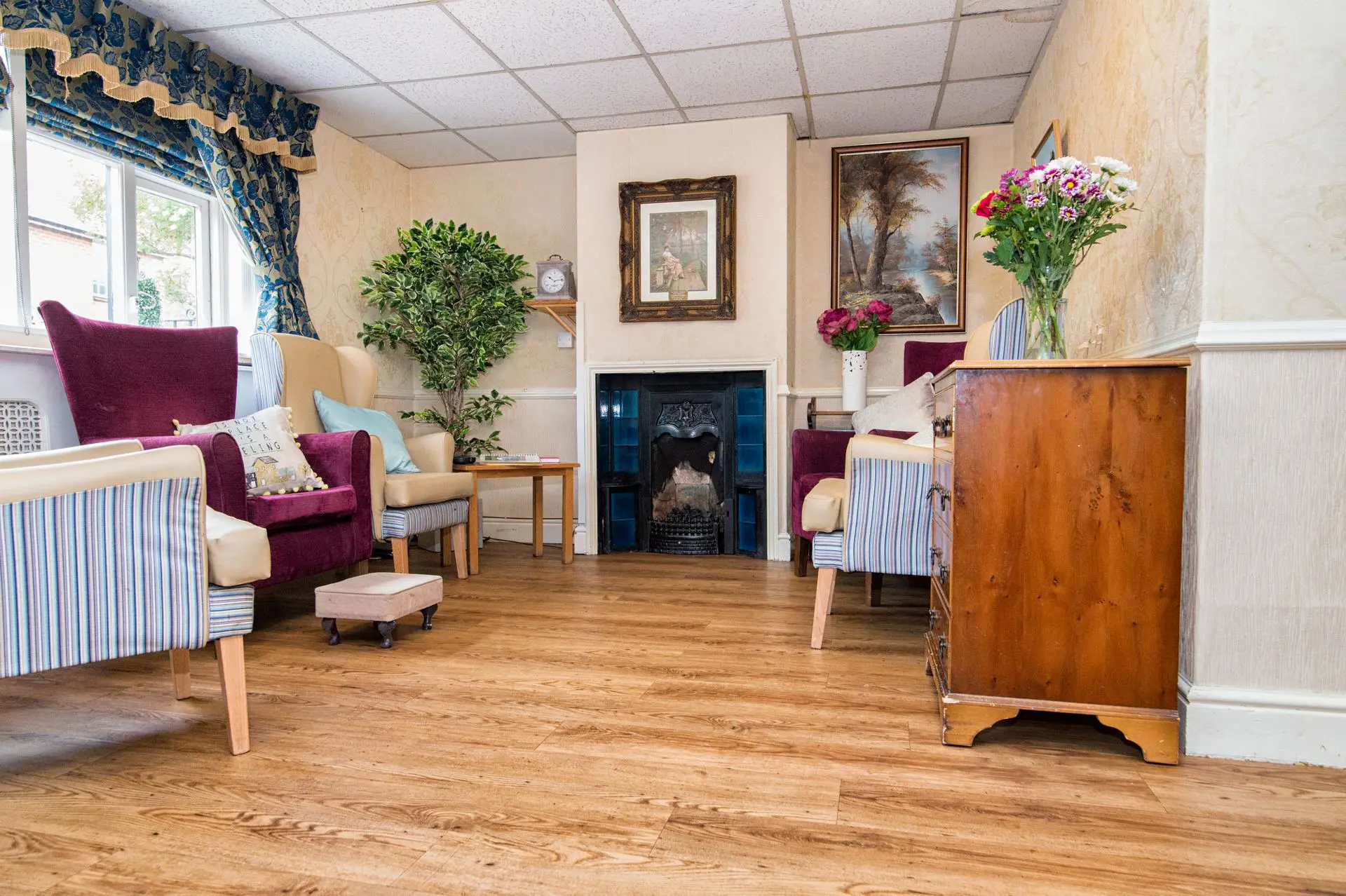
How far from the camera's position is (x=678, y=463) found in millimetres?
4660

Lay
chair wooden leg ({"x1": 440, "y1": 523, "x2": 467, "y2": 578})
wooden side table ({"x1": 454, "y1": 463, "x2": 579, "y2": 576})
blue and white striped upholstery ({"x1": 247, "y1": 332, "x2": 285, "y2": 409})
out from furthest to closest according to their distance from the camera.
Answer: wooden side table ({"x1": 454, "y1": 463, "x2": 579, "y2": 576}) < chair wooden leg ({"x1": 440, "y1": 523, "x2": 467, "y2": 578}) < blue and white striped upholstery ({"x1": 247, "y1": 332, "x2": 285, "y2": 409})

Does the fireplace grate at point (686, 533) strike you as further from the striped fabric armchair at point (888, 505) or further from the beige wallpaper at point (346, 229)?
the striped fabric armchair at point (888, 505)

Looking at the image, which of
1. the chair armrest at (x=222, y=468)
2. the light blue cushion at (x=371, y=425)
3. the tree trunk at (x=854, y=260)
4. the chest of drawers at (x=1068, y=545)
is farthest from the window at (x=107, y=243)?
the chest of drawers at (x=1068, y=545)

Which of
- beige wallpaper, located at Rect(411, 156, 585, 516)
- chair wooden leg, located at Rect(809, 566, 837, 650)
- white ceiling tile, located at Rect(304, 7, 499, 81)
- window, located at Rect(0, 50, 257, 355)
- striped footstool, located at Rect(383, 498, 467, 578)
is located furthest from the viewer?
beige wallpaper, located at Rect(411, 156, 585, 516)

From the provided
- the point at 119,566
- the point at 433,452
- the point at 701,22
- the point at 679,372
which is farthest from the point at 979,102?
the point at 119,566

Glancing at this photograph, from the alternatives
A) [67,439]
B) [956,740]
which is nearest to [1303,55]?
[956,740]

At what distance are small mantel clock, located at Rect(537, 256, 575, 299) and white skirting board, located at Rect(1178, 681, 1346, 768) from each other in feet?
12.1

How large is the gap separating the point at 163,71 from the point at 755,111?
2796 mm

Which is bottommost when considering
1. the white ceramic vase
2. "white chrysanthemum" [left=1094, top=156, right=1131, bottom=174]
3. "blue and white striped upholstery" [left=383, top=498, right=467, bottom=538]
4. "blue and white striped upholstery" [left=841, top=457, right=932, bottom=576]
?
"blue and white striped upholstery" [left=383, top=498, right=467, bottom=538]

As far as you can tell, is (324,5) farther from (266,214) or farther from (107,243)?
(107,243)

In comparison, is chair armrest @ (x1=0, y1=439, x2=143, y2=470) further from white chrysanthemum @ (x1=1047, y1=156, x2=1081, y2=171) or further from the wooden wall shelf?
the wooden wall shelf

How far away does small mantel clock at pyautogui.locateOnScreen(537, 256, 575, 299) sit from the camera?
4586mm

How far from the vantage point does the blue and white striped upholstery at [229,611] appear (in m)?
1.65

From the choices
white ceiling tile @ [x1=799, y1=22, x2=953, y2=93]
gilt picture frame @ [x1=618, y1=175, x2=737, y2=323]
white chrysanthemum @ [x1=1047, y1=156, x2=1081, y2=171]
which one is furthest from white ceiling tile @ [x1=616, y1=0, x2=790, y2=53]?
white chrysanthemum @ [x1=1047, y1=156, x2=1081, y2=171]
